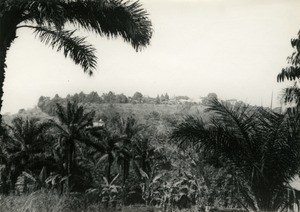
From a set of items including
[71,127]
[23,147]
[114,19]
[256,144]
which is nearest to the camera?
[114,19]

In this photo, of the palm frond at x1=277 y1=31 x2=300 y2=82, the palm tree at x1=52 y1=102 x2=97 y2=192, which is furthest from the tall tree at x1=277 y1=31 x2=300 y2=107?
the palm tree at x1=52 y1=102 x2=97 y2=192

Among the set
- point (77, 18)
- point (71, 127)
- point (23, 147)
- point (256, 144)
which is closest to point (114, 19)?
point (77, 18)

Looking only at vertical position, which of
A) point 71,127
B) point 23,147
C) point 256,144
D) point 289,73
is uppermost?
point 289,73

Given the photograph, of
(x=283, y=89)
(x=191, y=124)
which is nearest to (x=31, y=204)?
(x=191, y=124)

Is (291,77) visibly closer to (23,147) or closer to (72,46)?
(72,46)

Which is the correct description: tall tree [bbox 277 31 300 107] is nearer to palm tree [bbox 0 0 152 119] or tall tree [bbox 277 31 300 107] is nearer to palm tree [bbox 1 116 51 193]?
palm tree [bbox 0 0 152 119]

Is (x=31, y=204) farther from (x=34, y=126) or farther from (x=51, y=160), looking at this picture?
(x=51, y=160)
